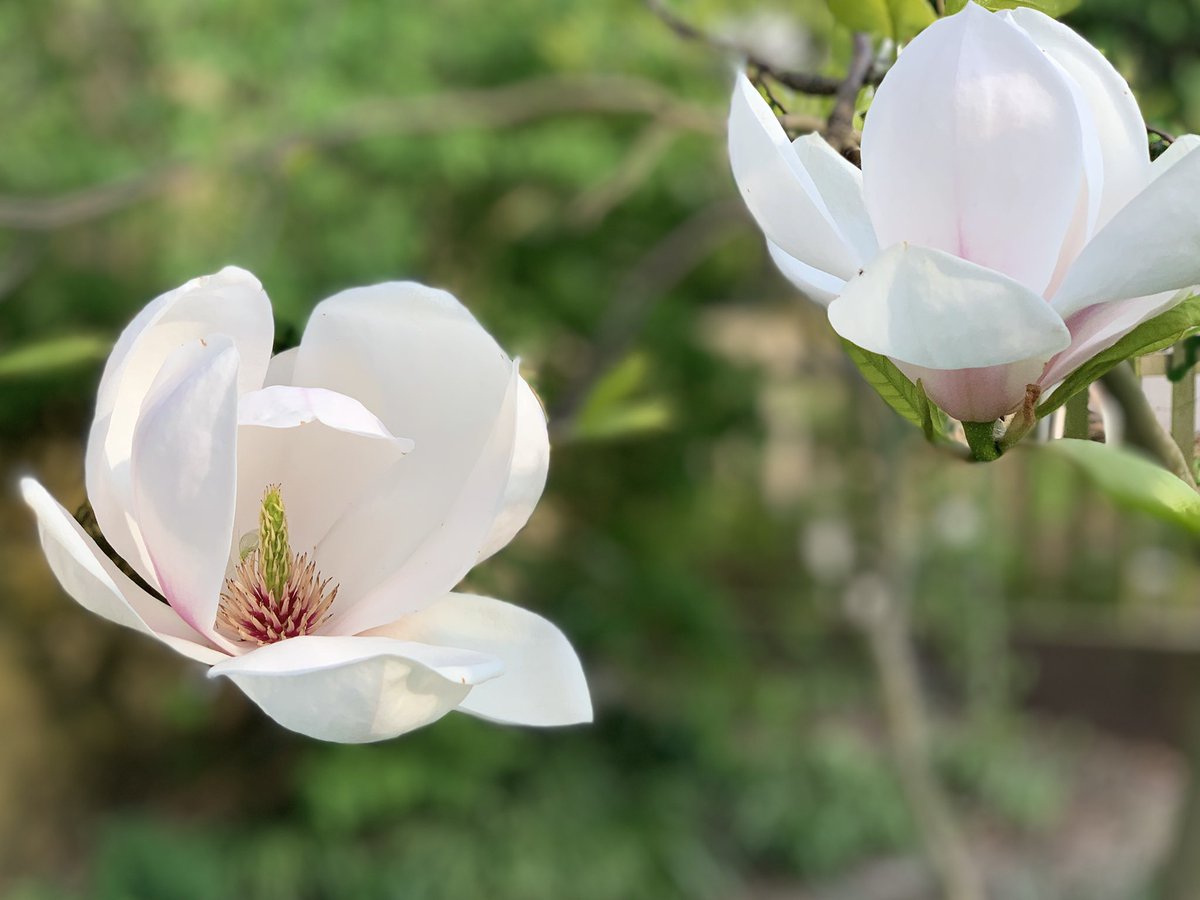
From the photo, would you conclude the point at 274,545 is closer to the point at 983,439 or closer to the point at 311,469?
the point at 311,469

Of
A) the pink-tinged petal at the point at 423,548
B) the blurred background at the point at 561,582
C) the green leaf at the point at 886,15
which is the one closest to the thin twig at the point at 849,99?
the green leaf at the point at 886,15

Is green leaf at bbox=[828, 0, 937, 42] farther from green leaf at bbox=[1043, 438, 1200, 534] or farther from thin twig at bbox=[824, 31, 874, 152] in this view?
green leaf at bbox=[1043, 438, 1200, 534]

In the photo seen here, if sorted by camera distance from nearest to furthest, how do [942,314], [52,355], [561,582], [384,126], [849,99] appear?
[942,314], [849,99], [52,355], [384,126], [561,582]

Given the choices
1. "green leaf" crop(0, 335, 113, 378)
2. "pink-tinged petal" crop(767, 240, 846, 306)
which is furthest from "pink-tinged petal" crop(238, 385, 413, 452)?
"green leaf" crop(0, 335, 113, 378)

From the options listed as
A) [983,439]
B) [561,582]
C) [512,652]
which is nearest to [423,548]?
[512,652]

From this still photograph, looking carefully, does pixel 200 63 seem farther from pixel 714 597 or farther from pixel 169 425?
pixel 169 425
